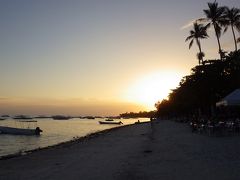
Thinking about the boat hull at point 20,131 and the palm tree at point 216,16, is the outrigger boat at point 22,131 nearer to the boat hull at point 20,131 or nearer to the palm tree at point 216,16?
Result: the boat hull at point 20,131

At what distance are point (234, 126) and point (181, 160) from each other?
13.3 metres

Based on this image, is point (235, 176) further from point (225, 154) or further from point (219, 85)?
point (219, 85)

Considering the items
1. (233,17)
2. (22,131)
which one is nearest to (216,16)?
(233,17)

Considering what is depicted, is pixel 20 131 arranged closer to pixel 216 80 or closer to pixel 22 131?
pixel 22 131

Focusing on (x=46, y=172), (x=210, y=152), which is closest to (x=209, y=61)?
Answer: (x=210, y=152)

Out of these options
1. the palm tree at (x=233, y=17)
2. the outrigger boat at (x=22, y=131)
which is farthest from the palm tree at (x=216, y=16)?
the outrigger boat at (x=22, y=131)

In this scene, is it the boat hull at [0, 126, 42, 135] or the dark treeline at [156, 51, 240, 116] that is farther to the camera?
the boat hull at [0, 126, 42, 135]

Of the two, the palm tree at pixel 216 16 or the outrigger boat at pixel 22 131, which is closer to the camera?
the palm tree at pixel 216 16

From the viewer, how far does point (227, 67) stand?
209ft

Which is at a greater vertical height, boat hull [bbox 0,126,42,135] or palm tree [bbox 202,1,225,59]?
palm tree [bbox 202,1,225,59]

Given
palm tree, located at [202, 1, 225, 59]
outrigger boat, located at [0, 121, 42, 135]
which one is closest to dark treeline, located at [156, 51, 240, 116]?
palm tree, located at [202, 1, 225, 59]

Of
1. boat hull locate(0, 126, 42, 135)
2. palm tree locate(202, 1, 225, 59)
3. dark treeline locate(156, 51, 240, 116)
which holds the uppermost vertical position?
palm tree locate(202, 1, 225, 59)

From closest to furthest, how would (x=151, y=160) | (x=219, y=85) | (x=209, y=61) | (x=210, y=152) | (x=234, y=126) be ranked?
(x=151, y=160)
(x=210, y=152)
(x=234, y=126)
(x=219, y=85)
(x=209, y=61)

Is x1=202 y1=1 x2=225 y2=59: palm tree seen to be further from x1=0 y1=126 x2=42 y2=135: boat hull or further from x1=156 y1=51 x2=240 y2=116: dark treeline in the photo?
x1=0 y1=126 x2=42 y2=135: boat hull
